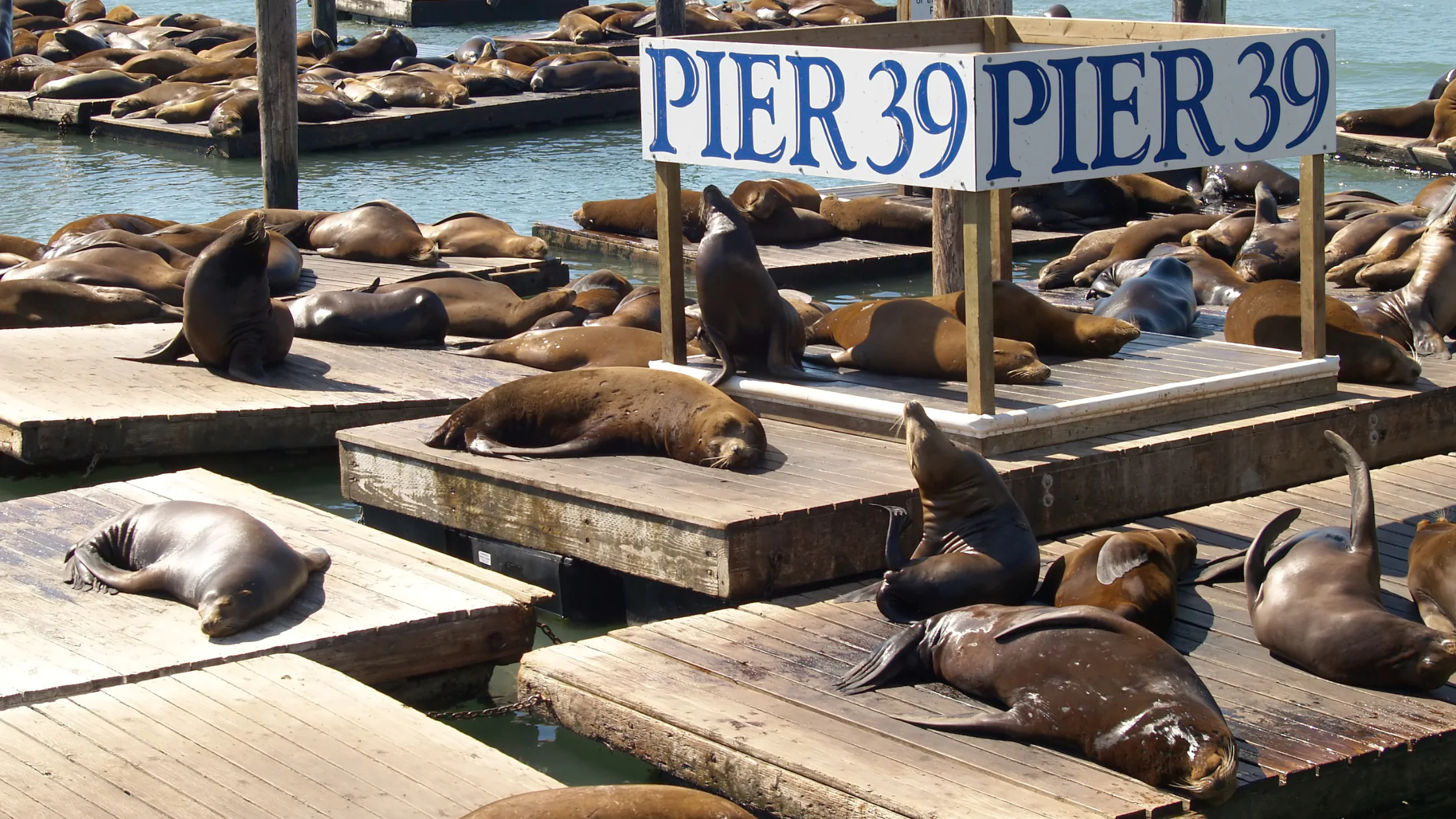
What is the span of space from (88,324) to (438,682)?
16.8 feet

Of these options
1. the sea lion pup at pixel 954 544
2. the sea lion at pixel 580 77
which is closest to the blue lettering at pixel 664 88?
the sea lion pup at pixel 954 544

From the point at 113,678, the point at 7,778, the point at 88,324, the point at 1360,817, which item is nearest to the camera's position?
the point at 7,778

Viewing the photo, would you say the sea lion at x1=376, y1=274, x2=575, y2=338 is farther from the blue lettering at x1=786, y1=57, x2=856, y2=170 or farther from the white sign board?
the blue lettering at x1=786, y1=57, x2=856, y2=170

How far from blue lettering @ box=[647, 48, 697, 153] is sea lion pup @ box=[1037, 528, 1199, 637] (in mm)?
2458

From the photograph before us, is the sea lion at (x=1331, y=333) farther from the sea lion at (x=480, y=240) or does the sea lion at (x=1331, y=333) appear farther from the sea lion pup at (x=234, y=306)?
the sea lion at (x=480, y=240)

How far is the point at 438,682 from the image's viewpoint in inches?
201

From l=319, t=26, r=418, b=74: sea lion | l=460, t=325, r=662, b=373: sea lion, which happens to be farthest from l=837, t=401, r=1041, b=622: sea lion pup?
l=319, t=26, r=418, b=74: sea lion

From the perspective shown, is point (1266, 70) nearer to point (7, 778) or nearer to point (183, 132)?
point (7, 778)

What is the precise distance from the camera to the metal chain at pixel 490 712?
470 cm

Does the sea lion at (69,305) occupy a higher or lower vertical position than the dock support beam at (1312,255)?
lower

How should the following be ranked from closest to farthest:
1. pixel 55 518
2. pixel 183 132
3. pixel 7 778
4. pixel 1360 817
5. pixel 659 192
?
pixel 7 778 → pixel 1360 817 → pixel 55 518 → pixel 659 192 → pixel 183 132

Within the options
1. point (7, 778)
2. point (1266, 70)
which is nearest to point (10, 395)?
point (7, 778)

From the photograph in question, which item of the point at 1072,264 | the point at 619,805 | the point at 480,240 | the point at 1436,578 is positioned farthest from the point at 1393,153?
the point at 619,805

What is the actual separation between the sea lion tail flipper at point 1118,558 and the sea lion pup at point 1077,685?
0.34 meters
